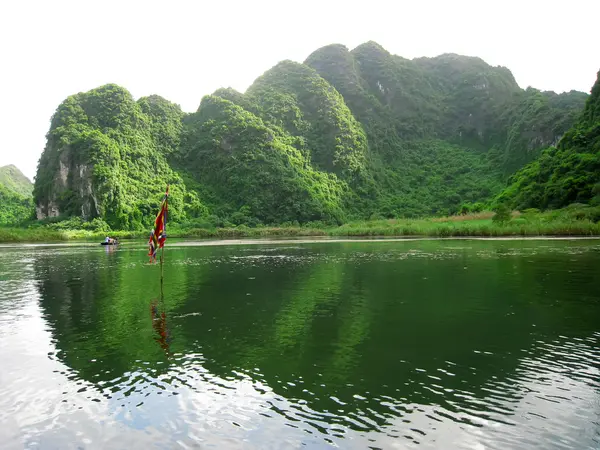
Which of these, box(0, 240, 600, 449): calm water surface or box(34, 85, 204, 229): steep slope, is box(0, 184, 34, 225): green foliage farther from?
box(0, 240, 600, 449): calm water surface

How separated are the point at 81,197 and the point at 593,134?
118m

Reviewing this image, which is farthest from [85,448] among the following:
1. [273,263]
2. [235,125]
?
[235,125]

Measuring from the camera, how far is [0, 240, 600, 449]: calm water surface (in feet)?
21.6

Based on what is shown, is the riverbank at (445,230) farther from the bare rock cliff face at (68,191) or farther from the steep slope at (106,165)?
the bare rock cliff face at (68,191)

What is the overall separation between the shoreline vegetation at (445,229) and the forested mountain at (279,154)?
43.4ft

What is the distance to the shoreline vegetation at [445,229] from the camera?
184 ft

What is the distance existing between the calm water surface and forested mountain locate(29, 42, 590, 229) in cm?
10312

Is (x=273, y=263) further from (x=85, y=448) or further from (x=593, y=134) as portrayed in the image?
(x=593, y=134)

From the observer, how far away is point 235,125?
14762 cm

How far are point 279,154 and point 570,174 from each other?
3507 inches

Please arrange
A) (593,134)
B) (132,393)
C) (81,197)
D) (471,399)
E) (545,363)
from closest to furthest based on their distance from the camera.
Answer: (471,399), (132,393), (545,363), (593,134), (81,197)

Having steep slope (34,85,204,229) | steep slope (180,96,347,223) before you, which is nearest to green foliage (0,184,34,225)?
steep slope (34,85,204,229)

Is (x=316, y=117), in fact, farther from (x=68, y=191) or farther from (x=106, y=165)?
(x=68, y=191)

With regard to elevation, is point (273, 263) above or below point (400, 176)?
below
